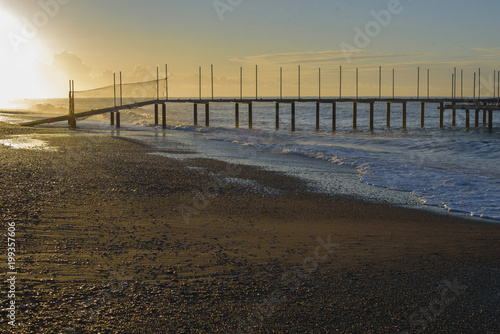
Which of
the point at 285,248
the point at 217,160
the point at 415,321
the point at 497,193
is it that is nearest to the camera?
the point at 415,321

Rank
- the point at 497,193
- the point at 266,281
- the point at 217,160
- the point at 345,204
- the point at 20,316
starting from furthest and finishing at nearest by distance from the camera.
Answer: the point at 217,160
the point at 497,193
the point at 345,204
the point at 266,281
the point at 20,316

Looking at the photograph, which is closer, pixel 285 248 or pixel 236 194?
pixel 285 248

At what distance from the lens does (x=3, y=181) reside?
30.2 feet

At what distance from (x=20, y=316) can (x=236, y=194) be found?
6146mm

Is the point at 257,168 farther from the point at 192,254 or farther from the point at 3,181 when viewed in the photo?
the point at 192,254

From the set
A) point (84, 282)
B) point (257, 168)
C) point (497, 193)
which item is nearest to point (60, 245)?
point (84, 282)

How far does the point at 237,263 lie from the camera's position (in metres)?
5.39

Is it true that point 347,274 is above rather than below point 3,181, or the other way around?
below

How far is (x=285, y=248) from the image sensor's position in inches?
239

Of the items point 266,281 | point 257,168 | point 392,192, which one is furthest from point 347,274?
point 257,168

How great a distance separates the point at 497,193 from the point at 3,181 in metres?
10.9

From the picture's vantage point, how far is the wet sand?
159 inches

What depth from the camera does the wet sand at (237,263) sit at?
4.03 metres

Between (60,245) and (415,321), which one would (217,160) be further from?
(415,321)
